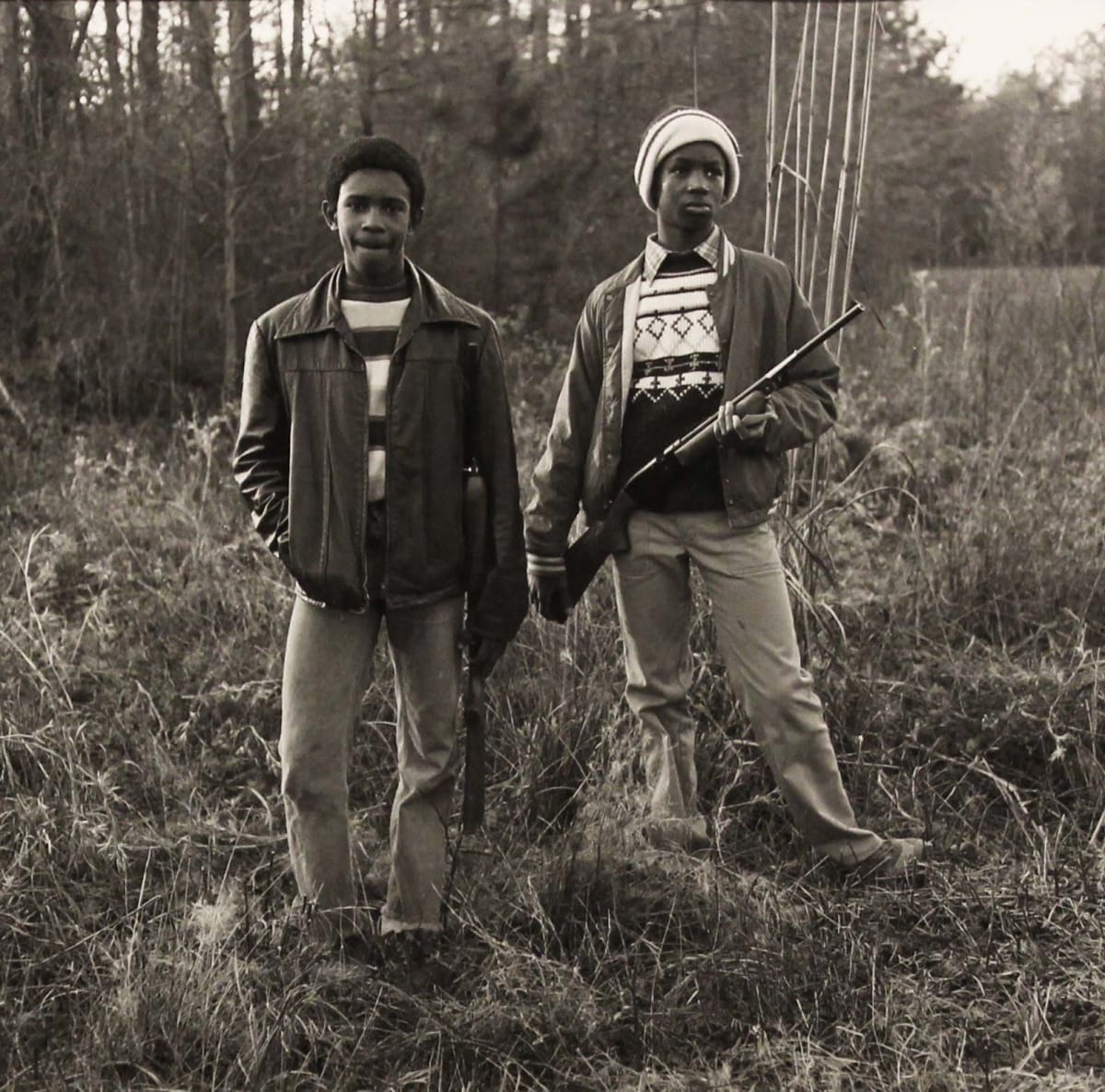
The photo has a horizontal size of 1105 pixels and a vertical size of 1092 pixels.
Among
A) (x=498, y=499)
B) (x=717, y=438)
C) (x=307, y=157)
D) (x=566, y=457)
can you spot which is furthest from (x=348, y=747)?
(x=307, y=157)

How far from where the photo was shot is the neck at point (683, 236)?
312 centimetres

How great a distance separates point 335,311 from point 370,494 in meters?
0.38

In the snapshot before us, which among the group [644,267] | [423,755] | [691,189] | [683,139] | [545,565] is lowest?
[423,755]

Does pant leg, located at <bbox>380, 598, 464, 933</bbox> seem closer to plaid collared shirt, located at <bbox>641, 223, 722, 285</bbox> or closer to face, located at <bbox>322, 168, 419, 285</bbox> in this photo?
face, located at <bbox>322, 168, 419, 285</bbox>

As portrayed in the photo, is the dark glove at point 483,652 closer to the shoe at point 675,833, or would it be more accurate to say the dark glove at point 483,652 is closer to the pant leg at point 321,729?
the pant leg at point 321,729

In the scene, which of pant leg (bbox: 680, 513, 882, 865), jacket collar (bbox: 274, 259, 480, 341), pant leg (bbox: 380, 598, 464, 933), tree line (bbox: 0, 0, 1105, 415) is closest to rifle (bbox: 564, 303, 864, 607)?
pant leg (bbox: 680, 513, 882, 865)

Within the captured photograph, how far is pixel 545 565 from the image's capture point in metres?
3.29

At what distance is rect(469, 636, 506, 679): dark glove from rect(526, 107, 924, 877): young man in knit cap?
45 cm

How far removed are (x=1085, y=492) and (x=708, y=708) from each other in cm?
219

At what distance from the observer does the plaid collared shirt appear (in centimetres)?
312

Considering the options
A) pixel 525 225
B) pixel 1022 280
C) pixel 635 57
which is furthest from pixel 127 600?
pixel 635 57

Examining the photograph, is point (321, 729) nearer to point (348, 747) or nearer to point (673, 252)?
point (348, 747)

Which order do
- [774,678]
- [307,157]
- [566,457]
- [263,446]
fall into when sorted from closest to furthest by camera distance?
[263,446] → [774,678] → [566,457] → [307,157]

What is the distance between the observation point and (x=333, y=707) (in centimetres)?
269
